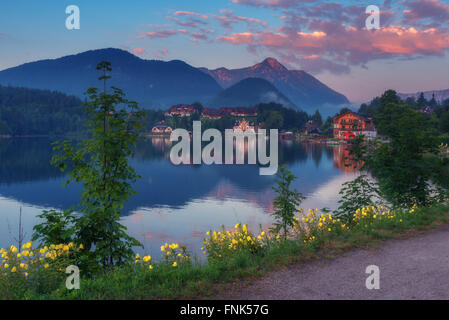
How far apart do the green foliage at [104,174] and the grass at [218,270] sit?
1.09 metres

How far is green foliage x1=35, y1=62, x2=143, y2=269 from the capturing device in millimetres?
9078

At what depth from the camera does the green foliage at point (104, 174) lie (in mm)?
9078

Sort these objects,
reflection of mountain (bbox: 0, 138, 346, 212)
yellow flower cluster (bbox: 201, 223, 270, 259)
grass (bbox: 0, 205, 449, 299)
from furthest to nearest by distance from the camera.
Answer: reflection of mountain (bbox: 0, 138, 346, 212) → yellow flower cluster (bbox: 201, 223, 270, 259) → grass (bbox: 0, 205, 449, 299)

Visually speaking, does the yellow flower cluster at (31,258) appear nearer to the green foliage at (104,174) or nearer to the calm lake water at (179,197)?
the green foliage at (104,174)

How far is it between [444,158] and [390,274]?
11066 millimetres

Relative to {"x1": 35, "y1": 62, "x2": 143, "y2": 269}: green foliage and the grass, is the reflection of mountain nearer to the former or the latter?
{"x1": 35, "y1": 62, "x2": 143, "y2": 269}: green foliage

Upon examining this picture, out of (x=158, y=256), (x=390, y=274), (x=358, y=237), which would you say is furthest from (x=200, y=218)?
(x=390, y=274)

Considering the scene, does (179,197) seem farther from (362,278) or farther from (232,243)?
(362,278)

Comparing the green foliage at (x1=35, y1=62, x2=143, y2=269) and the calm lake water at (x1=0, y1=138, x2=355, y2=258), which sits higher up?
the green foliage at (x1=35, y1=62, x2=143, y2=269)

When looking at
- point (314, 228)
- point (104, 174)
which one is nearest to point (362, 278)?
point (314, 228)

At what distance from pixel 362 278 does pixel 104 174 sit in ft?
21.3

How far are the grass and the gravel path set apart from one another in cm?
39

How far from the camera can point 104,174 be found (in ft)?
30.8

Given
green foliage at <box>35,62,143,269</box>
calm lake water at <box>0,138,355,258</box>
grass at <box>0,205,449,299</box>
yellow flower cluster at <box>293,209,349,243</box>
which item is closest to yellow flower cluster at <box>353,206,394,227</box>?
grass at <box>0,205,449,299</box>
